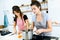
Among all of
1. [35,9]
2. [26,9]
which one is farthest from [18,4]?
[35,9]

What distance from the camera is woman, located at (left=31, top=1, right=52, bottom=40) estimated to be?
1.14 meters

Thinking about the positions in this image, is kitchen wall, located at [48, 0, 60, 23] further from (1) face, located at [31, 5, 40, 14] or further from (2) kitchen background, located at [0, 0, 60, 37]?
(1) face, located at [31, 5, 40, 14]

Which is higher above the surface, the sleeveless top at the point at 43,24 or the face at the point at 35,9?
the face at the point at 35,9

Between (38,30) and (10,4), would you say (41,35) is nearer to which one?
(38,30)

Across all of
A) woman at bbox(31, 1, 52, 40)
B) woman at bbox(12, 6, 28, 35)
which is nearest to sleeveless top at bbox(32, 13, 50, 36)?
woman at bbox(31, 1, 52, 40)

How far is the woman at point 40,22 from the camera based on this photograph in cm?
114

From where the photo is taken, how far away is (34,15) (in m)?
1.20

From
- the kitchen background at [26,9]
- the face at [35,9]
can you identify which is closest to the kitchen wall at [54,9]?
the kitchen background at [26,9]

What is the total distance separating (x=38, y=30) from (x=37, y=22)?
0.08 metres

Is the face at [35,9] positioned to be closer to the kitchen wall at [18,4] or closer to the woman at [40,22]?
the woman at [40,22]

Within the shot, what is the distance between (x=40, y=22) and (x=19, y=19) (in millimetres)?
266

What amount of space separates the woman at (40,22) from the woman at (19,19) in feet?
0.40

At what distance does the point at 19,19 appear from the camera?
4.26ft

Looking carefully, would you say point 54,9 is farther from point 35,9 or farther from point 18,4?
point 18,4
